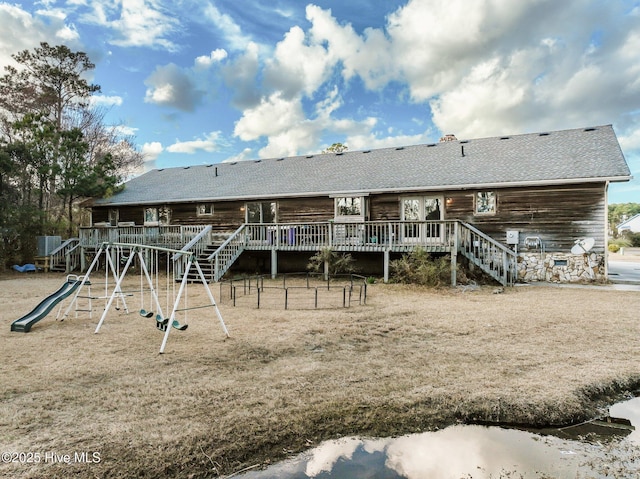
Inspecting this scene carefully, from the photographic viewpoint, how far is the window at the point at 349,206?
16.9m

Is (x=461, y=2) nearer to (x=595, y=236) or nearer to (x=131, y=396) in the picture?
(x=595, y=236)

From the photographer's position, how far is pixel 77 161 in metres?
21.0

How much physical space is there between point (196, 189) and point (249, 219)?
4140mm

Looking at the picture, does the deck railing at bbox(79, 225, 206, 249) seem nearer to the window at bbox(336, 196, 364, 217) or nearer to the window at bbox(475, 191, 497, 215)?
the window at bbox(336, 196, 364, 217)

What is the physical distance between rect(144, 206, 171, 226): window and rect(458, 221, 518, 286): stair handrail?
15.0m

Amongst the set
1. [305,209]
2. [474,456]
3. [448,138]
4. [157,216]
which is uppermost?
[448,138]

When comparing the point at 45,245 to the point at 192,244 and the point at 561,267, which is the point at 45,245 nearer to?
the point at 192,244

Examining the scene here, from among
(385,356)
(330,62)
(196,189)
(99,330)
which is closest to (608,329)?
(385,356)

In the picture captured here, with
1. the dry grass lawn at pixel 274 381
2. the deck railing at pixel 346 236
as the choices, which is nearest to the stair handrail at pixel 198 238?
the deck railing at pixel 346 236

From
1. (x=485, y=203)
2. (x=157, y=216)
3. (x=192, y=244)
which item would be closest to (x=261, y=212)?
(x=192, y=244)

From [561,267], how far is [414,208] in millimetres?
5851

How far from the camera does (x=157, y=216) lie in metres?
20.8

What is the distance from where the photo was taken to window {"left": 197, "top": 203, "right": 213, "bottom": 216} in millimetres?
19628

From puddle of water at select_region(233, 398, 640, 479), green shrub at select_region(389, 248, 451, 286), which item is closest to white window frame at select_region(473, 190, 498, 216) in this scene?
green shrub at select_region(389, 248, 451, 286)
